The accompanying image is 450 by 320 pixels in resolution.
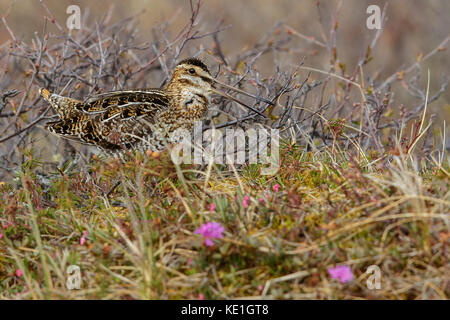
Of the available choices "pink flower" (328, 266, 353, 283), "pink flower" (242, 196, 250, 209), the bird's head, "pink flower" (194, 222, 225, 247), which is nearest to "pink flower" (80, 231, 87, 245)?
"pink flower" (194, 222, 225, 247)

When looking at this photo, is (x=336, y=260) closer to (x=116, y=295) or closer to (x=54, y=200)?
(x=116, y=295)

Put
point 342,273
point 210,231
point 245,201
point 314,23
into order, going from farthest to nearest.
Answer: point 314,23
point 245,201
point 210,231
point 342,273

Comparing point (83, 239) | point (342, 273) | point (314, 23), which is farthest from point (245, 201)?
point (314, 23)

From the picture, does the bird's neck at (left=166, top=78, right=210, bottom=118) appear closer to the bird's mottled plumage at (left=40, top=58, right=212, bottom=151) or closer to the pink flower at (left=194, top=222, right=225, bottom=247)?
the bird's mottled plumage at (left=40, top=58, right=212, bottom=151)

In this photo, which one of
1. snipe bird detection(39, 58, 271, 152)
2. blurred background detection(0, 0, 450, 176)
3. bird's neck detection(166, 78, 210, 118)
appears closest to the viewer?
snipe bird detection(39, 58, 271, 152)

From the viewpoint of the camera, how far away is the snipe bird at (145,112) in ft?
16.3

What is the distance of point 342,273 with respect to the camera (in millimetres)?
3016

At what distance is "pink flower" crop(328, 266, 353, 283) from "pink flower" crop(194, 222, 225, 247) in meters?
0.64

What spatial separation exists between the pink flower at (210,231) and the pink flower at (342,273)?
0.64m

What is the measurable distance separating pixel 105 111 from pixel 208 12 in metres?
6.27

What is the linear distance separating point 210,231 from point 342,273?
75 centimetres

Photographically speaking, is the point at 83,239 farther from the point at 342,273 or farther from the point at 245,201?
the point at 342,273

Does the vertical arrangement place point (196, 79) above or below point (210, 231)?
above

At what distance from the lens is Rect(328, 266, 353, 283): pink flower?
118 inches
